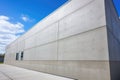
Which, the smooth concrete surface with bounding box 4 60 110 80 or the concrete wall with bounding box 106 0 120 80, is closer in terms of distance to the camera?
the smooth concrete surface with bounding box 4 60 110 80

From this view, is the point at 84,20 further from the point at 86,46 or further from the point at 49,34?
the point at 49,34

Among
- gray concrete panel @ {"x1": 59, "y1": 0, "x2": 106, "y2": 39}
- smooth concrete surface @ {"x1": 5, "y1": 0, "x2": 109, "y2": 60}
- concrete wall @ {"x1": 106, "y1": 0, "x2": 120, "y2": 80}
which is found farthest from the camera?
gray concrete panel @ {"x1": 59, "y1": 0, "x2": 106, "y2": 39}

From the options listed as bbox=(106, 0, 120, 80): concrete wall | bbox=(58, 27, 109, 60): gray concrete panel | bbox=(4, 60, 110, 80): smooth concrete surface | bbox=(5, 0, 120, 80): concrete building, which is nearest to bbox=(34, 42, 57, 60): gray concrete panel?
bbox=(5, 0, 120, 80): concrete building

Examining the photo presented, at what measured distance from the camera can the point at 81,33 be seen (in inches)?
267

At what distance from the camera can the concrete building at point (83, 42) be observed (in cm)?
538

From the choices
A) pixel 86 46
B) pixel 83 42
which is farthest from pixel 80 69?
pixel 83 42

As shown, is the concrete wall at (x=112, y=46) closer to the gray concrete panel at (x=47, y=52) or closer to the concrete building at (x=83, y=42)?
the concrete building at (x=83, y=42)

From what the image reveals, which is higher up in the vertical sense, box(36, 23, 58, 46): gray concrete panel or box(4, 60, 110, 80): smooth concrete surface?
box(36, 23, 58, 46): gray concrete panel

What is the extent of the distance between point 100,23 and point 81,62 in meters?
2.59

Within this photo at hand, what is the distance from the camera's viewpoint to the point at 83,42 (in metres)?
6.47

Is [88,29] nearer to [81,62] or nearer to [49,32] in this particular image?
[81,62]

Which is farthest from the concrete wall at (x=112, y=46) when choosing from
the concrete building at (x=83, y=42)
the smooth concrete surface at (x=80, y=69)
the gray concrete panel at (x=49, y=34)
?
the gray concrete panel at (x=49, y=34)

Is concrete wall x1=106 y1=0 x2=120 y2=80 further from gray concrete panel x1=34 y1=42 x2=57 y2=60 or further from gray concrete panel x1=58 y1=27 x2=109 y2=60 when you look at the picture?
gray concrete panel x1=34 y1=42 x2=57 y2=60

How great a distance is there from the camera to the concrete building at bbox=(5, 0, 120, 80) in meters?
5.38
